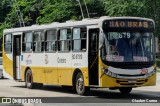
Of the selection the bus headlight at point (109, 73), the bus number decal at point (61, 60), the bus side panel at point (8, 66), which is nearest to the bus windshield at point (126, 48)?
the bus headlight at point (109, 73)

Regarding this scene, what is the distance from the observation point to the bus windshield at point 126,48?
68.7 ft

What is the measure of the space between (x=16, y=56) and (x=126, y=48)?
9.70 m

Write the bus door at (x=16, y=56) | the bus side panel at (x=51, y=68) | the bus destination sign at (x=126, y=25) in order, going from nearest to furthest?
the bus destination sign at (x=126, y=25)
the bus side panel at (x=51, y=68)
the bus door at (x=16, y=56)

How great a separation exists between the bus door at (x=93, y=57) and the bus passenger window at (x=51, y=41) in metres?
3.28

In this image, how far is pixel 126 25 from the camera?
21.4 meters

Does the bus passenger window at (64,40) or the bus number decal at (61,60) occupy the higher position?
the bus passenger window at (64,40)

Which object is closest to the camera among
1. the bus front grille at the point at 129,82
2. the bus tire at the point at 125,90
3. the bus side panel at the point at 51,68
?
the bus front grille at the point at 129,82

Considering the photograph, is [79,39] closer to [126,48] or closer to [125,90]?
[126,48]

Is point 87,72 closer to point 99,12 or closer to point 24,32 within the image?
point 24,32

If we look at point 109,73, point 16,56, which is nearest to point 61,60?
point 109,73

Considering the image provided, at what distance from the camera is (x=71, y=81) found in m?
22.9

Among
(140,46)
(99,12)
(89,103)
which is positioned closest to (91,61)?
(140,46)

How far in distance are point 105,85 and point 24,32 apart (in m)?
8.59

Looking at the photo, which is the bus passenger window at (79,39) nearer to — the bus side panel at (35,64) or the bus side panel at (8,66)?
the bus side panel at (35,64)
